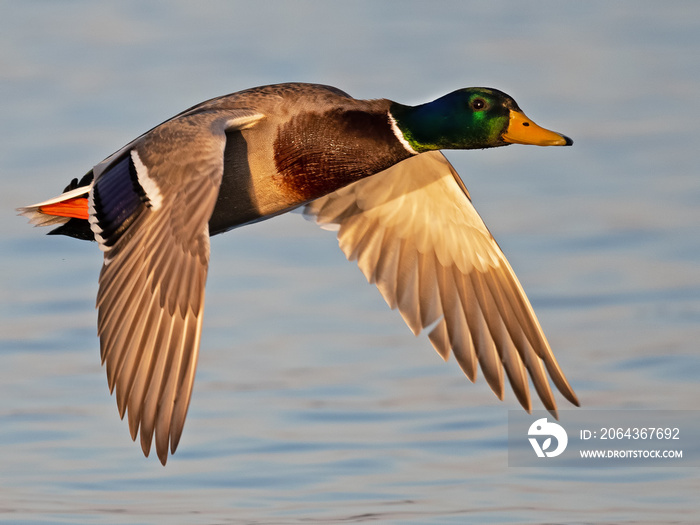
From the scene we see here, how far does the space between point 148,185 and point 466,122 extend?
1748 millimetres

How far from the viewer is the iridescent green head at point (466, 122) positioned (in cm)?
780

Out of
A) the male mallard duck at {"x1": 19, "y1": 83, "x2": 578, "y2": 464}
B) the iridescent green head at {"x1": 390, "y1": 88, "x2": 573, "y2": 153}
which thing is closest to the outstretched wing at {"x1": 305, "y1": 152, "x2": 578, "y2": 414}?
the male mallard duck at {"x1": 19, "y1": 83, "x2": 578, "y2": 464}

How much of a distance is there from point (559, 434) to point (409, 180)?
1.68m

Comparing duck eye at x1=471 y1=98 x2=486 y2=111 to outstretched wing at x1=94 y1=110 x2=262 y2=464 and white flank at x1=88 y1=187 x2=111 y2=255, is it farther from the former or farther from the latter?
white flank at x1=88 y1=187 x2=111 y2=255

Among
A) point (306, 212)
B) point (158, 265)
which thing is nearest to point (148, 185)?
point (158, 265)

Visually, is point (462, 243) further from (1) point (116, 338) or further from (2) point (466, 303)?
(1) point (116, 338)

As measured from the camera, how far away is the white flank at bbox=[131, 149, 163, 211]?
698 centimetres

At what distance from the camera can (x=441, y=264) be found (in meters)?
8.74

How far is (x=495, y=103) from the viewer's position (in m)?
7.82

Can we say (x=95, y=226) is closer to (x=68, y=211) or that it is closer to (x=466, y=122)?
(x=68, y=211)

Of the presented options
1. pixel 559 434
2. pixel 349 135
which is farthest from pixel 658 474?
pixel 349 135

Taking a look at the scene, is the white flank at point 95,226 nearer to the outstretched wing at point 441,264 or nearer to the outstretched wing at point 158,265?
the outstretched wing at point 158,265

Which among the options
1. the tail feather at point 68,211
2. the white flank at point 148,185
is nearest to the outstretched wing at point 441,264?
the tail feather at point 68,211

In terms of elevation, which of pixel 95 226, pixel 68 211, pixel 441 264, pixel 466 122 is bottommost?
pixel 441 264
